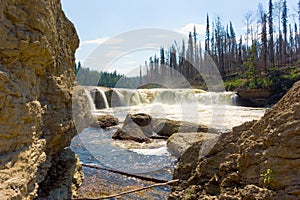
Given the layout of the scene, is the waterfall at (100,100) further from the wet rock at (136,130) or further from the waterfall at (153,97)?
the wet rock at (136,130)

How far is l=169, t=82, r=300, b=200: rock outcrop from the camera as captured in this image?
9.10 ft

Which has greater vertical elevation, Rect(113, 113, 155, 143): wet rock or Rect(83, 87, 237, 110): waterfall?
Rect(83, 87, 237, 110): waterfall

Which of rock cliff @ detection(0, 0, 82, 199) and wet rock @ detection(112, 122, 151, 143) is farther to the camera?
wet rock @ detection(112, 122, 151, 143)

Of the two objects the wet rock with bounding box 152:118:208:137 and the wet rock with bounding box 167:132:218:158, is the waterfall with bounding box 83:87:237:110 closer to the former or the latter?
the wet rock with bounding box 152:118:208:137

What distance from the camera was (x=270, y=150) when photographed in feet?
9.80

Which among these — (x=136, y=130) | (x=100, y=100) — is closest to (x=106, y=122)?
(x=136, y=130)

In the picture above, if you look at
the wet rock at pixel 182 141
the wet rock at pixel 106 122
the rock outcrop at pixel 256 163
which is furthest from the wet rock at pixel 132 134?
the rock outcrop at pixel 256 163

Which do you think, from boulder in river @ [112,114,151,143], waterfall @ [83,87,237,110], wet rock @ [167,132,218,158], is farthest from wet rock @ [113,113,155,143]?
waterfall @ [83,87,237,110]

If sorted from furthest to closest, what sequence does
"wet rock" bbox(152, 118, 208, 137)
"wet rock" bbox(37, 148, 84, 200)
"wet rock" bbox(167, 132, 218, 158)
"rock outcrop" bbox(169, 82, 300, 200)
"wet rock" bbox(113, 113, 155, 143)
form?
"wet rock" bbox(152, 118, 208, 137) → "wet rock" bbox(113, 113, 155, 143) → "wet rock" bbox(167, 132, 218, 158) → "wet rock" bbox(37, 148, 84, 200) → "rock outcrop" bbox(169, 82, 300, 200)

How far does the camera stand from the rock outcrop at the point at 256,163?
2.77 m

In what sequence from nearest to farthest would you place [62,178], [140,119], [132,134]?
[62,178]
[132,134]
[140,119]

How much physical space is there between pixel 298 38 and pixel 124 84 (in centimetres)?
4415

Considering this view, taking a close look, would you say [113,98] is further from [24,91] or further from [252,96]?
[24,91]

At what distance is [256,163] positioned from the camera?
3092 millimetres
